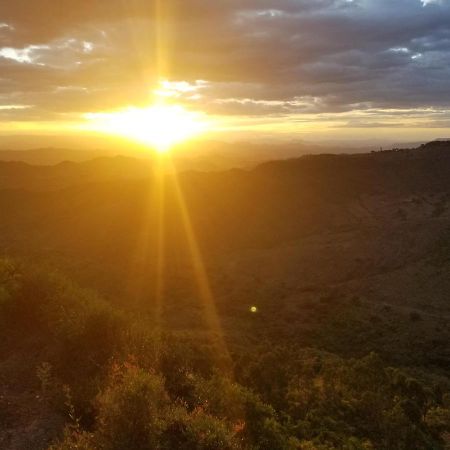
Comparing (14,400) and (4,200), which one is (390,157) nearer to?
(4,200)

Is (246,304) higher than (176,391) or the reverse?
the reverse

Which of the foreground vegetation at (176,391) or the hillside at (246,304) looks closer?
the foreground vegetation at (176,391)

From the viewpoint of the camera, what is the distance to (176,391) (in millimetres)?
11828

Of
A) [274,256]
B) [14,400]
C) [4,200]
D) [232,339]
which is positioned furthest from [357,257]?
[4,200]

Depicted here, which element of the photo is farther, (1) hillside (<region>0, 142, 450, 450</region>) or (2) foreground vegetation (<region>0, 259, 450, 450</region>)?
(1) hillside (<region>0, 142, 450, 450</region>)

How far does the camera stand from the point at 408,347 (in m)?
27.5

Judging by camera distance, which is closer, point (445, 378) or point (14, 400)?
point (14, 400)

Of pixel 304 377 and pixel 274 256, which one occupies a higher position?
pixel 304 377

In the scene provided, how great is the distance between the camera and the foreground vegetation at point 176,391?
29.4 ft

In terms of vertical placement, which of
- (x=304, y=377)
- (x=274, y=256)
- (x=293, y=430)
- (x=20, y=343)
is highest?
(x=20, y=343)

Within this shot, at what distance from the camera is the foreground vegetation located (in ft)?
29.4

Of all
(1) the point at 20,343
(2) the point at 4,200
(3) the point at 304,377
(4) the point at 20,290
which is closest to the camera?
(1) the point at 20,343

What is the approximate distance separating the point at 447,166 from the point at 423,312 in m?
56.5

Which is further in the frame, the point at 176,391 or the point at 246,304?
the point at 246,304
